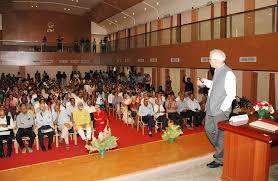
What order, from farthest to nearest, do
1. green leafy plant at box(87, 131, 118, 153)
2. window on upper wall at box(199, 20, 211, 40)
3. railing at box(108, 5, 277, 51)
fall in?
window on upper wall at box(199, 20, 211, 40) < railing at box(108, 5, 277, 51) < green leafy plant at box(87, 131, 118, 153)

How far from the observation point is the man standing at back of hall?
3.63 meters

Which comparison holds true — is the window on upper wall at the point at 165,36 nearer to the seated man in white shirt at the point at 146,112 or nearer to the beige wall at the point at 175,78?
the beige wall at the point at 175,78

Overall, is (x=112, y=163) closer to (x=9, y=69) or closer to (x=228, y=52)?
(x=228, y=52)

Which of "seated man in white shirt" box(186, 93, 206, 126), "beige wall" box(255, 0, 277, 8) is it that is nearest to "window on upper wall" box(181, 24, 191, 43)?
"beige wall" box(255, 0, 277, 8)

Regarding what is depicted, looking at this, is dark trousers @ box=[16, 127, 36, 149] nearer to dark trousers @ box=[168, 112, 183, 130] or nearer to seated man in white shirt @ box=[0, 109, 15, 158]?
seated man in white shirt @ box=[0, 109, 15, 158]

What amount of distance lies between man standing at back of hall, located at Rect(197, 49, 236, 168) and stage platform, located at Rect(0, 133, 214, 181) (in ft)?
3.06

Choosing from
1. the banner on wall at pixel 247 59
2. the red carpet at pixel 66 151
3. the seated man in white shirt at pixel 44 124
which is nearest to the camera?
the red carpet at pixel 66 151

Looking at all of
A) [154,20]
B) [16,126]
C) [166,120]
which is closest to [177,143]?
[166,120]

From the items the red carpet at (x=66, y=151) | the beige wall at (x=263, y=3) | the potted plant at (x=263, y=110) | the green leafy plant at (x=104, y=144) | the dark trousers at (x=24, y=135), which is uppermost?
the beige wall at (x=263, y=3)

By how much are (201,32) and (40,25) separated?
20.3 m

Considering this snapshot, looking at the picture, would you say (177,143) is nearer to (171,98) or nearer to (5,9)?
(171,98)

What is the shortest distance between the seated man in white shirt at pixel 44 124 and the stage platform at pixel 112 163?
9.97ft

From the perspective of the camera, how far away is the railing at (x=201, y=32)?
904cm

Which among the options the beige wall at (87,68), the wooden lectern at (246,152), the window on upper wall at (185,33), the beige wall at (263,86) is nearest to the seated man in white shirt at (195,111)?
the beige wall at (263,86)
